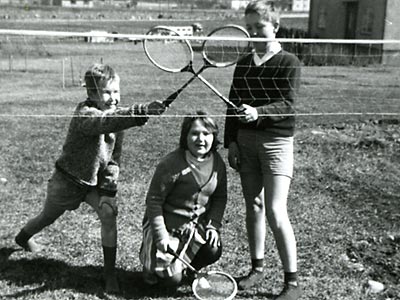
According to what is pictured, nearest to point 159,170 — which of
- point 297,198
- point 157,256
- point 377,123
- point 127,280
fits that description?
point 157,256

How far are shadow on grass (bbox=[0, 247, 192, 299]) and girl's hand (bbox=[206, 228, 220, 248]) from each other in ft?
1.23

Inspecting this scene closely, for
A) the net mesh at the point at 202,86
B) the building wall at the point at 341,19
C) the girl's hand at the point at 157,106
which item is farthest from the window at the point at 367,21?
the girl's hand at the point at 157,106

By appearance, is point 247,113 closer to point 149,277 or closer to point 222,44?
point 149,277

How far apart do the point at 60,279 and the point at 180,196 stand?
1025 millimetres

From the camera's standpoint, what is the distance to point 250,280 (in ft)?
13.3

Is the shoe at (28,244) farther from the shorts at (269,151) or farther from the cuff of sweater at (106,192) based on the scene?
the shorts at (269,151)

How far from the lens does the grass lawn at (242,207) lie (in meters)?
4.14

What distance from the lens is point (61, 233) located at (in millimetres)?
4980

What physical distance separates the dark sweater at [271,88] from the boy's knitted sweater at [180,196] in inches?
16.9

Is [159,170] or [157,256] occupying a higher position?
[159,170]

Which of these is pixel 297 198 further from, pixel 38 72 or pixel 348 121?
pixel 38 72

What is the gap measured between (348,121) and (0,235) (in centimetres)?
627

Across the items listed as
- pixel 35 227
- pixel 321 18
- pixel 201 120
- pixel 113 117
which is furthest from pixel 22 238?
pixel 321 18

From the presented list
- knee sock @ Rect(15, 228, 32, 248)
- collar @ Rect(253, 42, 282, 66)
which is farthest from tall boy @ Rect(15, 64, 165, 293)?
collar @ Rect(253, 42, 282, 66)
